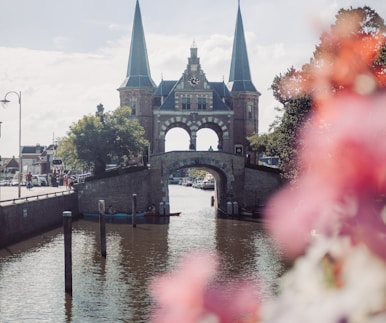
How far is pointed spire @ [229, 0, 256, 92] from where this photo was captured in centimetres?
9409

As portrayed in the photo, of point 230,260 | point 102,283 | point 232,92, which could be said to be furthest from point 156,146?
point 102,283

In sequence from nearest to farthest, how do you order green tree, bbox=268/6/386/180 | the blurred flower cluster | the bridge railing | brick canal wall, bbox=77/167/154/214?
the blurred flower cluster → green tree, bbox=268/6/386/180 → the bridge railing → brick canal wall, bbox=77/167/154/214

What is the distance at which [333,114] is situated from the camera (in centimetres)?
287

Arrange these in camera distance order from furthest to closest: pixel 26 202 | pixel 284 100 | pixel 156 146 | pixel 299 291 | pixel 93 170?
pixel 156 146 → pixel 93 170 → pixel 284 100 → pixel 26 202 → pixel 299 291

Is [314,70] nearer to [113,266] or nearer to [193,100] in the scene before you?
[113,266]

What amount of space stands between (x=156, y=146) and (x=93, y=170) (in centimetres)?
1504

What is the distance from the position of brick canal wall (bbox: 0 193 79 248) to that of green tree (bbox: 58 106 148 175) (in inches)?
352

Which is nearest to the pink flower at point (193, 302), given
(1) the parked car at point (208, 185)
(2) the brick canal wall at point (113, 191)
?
(2) the brick canal wall at point (113, 191)

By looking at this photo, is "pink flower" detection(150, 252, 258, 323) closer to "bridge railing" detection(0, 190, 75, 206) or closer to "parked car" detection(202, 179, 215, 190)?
"bridge railing" detection(0, 190, 75, 206)

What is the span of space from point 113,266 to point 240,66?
6405 centimetres

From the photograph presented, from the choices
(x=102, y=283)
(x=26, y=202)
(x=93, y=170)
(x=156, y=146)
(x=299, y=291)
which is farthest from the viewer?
(x=156, y=146)

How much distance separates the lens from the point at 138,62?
303ft

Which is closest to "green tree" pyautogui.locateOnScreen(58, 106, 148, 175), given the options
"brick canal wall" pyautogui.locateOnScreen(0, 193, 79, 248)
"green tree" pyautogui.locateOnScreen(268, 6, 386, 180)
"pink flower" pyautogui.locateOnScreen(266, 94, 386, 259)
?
"brick canal wall" pyautogui.locateOnScreen(0, 193, 79, 248)

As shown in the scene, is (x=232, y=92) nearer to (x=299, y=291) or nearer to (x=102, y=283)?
(x=102, y=283)
